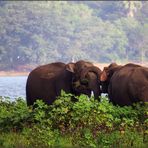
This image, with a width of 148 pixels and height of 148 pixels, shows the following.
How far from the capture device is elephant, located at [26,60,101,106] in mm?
16078

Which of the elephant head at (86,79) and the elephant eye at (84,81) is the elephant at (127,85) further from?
the elephant eye at (84,81)

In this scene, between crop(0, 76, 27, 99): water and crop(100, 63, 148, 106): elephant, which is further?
crop(0, 76, 27, 99): water

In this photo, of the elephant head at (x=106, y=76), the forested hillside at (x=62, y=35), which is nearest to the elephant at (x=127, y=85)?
the elephant head at (x=106, y=76)

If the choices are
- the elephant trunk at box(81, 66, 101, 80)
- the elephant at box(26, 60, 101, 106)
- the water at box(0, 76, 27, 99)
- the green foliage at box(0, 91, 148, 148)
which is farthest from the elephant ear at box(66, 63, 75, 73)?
the water at box(0, 76, 27, 99)

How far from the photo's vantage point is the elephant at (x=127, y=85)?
14.8m

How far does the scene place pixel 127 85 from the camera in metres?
15.3

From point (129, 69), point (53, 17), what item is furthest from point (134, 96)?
point (53, 17)

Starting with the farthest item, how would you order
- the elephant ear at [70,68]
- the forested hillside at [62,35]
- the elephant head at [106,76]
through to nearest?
the forested hillside at [62,35] → the elephant head at [106,76] → the elephant ear at [70,68]

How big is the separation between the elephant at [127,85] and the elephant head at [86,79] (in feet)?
1.12

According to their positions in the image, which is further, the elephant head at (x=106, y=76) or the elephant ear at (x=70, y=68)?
the elephant head at (x=106, y=76)

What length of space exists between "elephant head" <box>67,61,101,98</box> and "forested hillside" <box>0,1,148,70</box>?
6791 cm

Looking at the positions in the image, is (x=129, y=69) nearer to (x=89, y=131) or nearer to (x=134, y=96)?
(x=134, y=96)

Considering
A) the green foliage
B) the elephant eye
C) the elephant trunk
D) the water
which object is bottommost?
the water

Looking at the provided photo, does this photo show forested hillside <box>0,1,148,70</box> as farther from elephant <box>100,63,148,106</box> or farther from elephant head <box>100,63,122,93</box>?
elephant <box>100,63,148,106</box>
